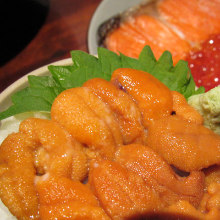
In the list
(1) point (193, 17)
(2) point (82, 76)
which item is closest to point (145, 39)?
(1) point (193, 17)

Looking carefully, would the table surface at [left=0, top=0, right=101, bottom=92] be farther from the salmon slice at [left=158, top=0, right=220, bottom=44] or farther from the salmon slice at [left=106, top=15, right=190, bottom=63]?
the salmon slice at [left=158, top=0, right=220, bottom=44]

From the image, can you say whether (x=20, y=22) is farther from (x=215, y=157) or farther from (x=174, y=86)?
(x=215, y=157)

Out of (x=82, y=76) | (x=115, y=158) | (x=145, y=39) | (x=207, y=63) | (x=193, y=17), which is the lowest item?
(x=207, y=63)

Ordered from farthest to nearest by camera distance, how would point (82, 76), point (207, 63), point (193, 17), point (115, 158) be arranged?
point (193, 17) < point (207, 63) < point (82, 76) < point (115, 158)

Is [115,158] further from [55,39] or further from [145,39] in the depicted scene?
[55,39]

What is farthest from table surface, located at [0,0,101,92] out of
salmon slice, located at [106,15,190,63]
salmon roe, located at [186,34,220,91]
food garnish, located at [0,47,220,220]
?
food garnish, located at [0,47,220,220]

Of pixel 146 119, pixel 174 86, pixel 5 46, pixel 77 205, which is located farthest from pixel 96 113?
pixel 5 46
